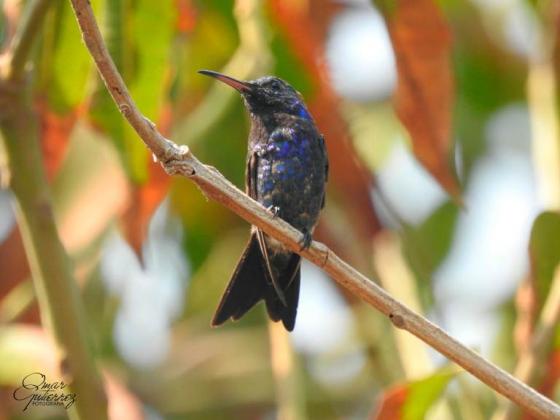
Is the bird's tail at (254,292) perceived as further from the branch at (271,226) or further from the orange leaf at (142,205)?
the branch at (271,226)

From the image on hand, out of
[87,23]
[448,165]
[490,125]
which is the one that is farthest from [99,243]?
[490,125]

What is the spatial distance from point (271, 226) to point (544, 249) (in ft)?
3.29

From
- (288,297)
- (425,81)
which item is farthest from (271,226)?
(288,297)

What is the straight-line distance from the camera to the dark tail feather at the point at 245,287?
350 centimetres

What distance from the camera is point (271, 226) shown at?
9.05 ft

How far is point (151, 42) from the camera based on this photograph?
127 inches

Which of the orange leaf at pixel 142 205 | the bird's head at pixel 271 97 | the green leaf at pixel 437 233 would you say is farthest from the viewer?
the green leaf at pixel 437 233

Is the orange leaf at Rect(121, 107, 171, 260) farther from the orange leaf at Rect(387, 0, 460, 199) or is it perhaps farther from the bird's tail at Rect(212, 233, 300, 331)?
the orange leaf at Rect(387, 0, 460, 199)

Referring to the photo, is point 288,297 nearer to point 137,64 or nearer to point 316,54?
point 316,54

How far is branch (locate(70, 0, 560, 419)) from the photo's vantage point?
7.77ft

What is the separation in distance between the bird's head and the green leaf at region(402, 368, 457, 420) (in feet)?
5.02

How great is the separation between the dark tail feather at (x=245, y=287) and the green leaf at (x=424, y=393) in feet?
2.37

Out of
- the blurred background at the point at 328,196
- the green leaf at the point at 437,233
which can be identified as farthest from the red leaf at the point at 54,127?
the green leaf at the point at 437,233

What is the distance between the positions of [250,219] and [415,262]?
5.00ft
